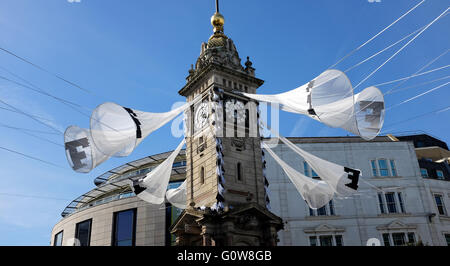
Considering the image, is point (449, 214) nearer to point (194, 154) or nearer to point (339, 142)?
point (339, 142)

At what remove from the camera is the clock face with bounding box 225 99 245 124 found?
99.6 feet

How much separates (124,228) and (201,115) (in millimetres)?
27360

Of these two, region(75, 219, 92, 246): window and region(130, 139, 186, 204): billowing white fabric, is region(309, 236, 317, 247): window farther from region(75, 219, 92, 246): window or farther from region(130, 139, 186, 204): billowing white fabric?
region(75, 219, 92, 246): window

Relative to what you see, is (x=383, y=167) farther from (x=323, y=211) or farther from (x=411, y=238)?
(x=323, y=211)

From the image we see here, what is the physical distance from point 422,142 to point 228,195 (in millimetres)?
58341

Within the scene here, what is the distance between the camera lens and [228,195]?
28.0m

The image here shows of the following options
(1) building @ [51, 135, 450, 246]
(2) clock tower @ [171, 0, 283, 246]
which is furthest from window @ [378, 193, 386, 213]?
(2) clock tower @ [171, 0, 283, 246]

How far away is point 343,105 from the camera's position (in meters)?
18.5

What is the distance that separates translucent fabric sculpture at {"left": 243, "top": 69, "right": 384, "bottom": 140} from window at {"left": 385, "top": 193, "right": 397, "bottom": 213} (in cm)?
2629

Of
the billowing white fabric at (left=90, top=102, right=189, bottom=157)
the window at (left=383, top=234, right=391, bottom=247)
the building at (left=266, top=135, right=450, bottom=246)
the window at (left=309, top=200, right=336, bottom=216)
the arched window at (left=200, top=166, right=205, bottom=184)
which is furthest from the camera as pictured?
the window at (left=309, top=200, right=336, bottom=216)

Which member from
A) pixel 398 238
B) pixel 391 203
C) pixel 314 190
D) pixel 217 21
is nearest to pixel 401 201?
pixel 391 203

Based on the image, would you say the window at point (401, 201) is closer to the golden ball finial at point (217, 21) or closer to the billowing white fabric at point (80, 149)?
the golden ball finial at point (217, 21)

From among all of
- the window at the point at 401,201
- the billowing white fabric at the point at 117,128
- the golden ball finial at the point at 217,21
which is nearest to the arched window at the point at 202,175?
the billowing white fabric at the point at 117,128

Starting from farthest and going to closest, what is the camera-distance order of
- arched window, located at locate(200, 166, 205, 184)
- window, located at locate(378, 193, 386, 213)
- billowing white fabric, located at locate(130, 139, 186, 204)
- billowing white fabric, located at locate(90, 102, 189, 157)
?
window, located at locate(378, 193, 386, 213) < arched window, located at locate(200, 166, 205, 184) < billowing white fabric, located at locate(130, 139, 186, 204) < billowing white fabric, located at locate(90, 102, 189, 157)
